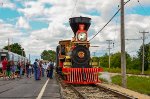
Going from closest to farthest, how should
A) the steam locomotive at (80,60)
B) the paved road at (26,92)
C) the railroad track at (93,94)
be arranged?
the paved road at (26,92) → the railroad track at (93,94) → the steam locomotive at (80,60)

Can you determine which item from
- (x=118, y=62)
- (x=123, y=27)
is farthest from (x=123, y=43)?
(x=118, y=62)

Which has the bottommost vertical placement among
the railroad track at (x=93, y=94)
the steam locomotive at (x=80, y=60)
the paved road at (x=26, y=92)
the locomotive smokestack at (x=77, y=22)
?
the railroad track at (x=93, y=94)

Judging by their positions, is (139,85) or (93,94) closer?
(93,94)

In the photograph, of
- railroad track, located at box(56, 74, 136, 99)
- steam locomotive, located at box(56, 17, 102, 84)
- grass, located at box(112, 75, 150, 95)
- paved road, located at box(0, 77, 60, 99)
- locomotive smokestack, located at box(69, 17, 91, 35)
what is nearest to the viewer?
paved road, located at box(0, 77, 60, 99)

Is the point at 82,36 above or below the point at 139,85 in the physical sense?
above

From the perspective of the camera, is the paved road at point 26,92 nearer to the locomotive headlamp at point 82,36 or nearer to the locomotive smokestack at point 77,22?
the locomotive headlamp at point 82,36

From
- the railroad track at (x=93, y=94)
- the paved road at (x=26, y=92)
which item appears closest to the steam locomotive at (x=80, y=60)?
the paved road at (x=26, y=92)

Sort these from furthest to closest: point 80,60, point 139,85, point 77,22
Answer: point 139,85, point 80,60, point 77,22

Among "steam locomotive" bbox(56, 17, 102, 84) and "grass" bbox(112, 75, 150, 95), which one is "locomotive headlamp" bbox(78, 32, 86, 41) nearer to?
"steam locomotive" bbox(56, 17, 102, 84)

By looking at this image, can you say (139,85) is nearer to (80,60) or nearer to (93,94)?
(80,60)

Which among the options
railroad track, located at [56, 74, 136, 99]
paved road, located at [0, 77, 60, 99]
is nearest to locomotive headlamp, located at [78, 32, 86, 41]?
paved road, located at [0, 77, 60, 99]

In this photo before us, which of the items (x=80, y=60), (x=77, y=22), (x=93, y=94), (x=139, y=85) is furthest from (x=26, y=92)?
(x=139, y=85)

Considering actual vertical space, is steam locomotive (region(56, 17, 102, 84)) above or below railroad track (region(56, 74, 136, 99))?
above

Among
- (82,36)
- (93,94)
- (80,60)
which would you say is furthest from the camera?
(80,60)
